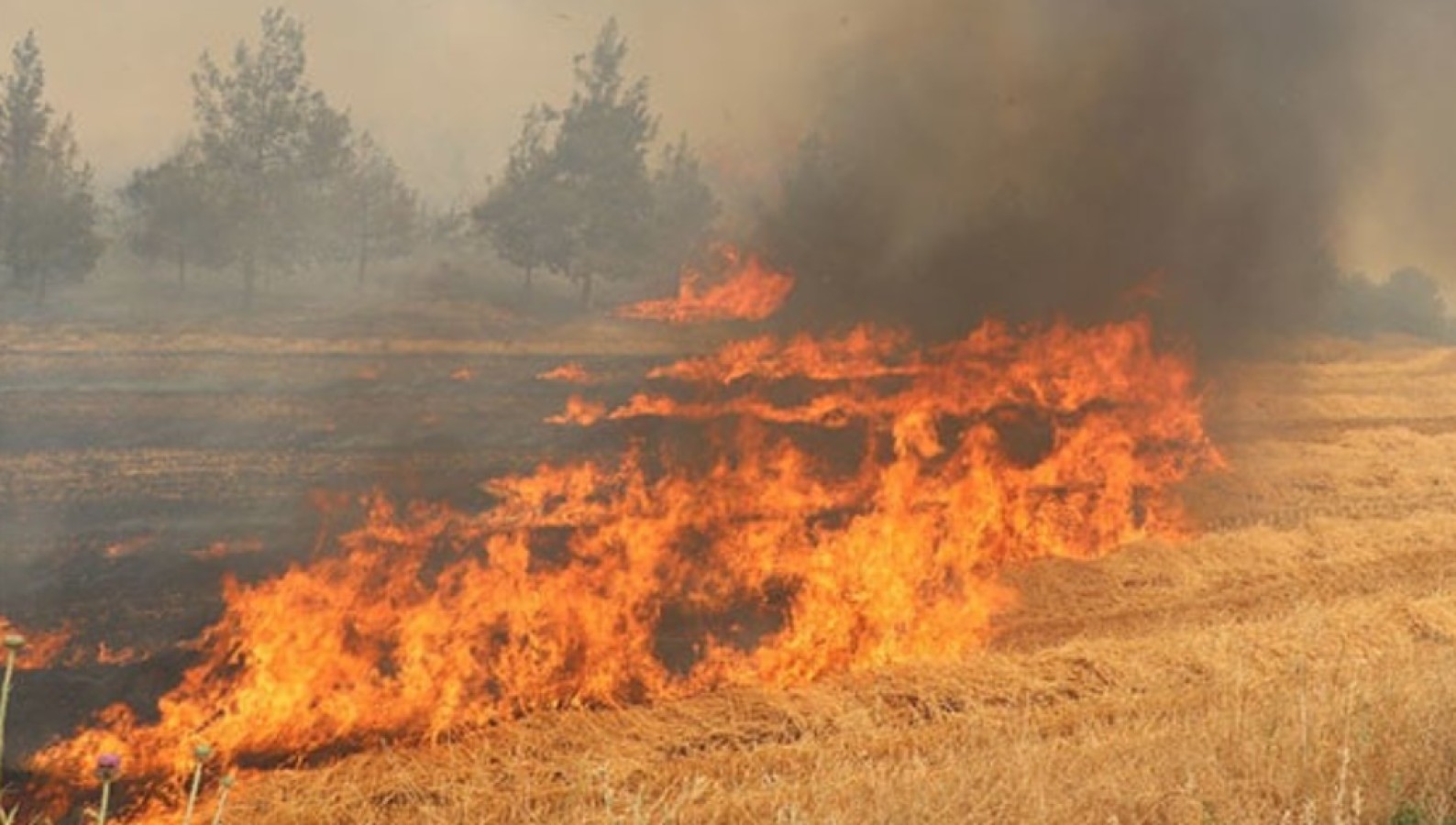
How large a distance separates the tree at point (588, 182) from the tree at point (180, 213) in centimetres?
728

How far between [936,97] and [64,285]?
86.1ft

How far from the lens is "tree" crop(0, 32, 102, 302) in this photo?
25.1 meters

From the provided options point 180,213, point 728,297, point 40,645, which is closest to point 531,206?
point 728,297

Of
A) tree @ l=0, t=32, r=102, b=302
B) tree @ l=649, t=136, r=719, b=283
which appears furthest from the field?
Answer: tree @ l=649, t=136, r=719, b=283

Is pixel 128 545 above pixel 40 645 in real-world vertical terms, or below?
above

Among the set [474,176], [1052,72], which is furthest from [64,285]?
[1052,72]

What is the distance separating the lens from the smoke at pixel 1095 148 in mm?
16609

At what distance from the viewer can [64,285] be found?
2927 centimetres

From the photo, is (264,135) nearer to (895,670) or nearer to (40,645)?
(40,645)

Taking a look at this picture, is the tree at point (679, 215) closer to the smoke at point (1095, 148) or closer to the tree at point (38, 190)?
the smoke at point (1095, 148)

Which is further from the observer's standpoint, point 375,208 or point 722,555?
point 375,208

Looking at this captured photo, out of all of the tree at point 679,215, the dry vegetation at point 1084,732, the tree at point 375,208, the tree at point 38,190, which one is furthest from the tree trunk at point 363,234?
the dry vegetation at point 1084,732

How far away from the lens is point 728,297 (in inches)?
974

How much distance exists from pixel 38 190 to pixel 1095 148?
25517mm
